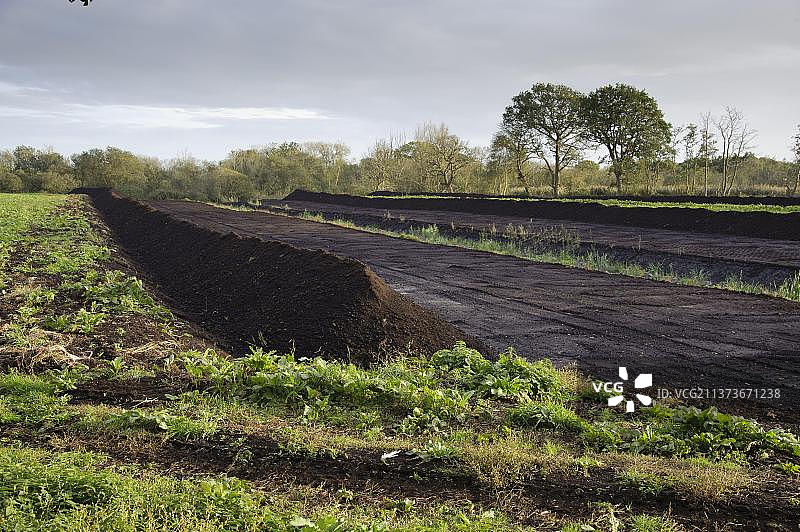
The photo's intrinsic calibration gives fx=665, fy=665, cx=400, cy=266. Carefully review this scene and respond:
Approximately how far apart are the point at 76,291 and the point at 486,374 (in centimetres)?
751

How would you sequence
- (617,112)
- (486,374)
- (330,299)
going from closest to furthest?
(486,374) → (330,299) → (617,112)

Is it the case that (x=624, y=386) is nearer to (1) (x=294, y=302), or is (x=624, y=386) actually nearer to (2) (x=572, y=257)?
(1) (x=294, y=302)

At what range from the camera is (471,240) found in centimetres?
2214

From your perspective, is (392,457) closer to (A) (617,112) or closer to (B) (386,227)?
(B) (386,227)

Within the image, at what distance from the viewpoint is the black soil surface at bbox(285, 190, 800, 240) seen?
754 inches

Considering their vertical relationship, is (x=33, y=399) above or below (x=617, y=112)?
below

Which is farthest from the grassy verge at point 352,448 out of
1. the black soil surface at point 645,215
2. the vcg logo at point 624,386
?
the black soil surface at point 645,215

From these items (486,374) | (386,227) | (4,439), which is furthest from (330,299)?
(386,227)

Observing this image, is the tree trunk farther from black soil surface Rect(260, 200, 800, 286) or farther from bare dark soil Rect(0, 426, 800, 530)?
bare dark soil Rect(0, 426, 800, 530)

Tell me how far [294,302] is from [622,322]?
15.5 feet

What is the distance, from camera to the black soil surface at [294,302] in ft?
27.1

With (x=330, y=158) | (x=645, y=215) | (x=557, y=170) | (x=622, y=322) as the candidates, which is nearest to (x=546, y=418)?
(x=622, y=322)

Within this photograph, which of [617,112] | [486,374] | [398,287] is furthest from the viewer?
[617,112]

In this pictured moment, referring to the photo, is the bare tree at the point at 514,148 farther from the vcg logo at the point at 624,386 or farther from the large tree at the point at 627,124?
the vcg logo at the point at 624,386
